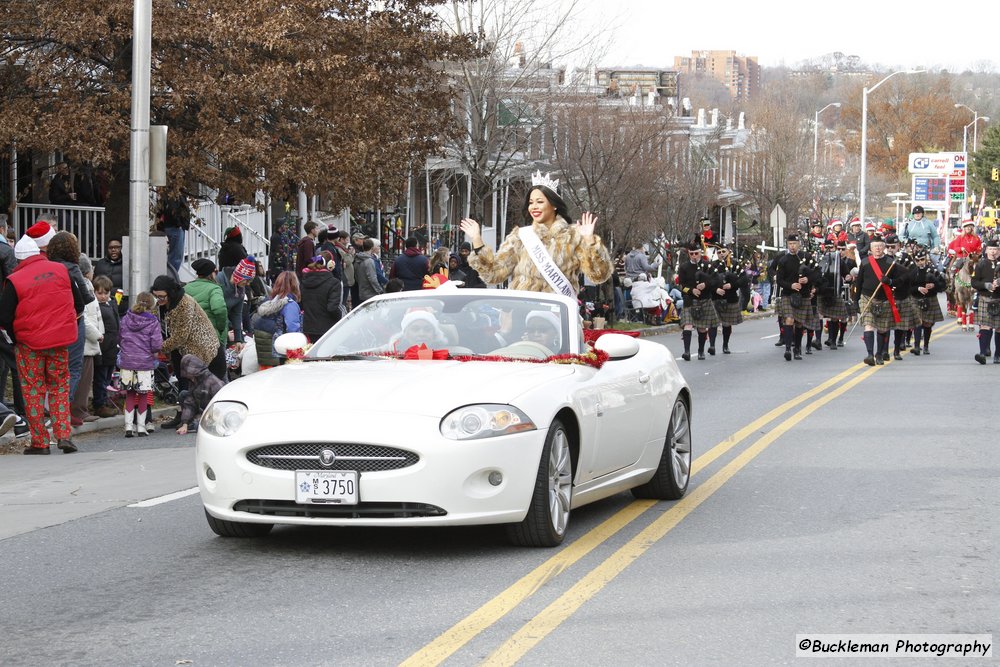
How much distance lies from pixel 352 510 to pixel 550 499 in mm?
1043

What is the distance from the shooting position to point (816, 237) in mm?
29578

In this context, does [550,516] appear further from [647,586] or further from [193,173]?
[193,173]

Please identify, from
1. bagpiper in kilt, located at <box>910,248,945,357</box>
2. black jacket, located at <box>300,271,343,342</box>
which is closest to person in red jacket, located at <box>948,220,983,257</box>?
bagpiper in kilt, located at <box>910,248,945,357</box>

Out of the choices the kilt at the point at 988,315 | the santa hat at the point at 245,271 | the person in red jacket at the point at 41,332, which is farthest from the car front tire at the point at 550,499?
the kilt at the point at 988,315

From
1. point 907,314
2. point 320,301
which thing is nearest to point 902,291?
point 907,314

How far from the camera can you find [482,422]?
7203 mm

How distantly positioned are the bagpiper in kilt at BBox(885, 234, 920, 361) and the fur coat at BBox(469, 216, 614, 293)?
536 inches

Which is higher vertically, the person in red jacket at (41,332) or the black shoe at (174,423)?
the person in red jacket at (41,332)

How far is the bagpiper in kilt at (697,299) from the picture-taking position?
23.6m

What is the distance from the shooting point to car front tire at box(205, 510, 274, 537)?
781 centimetres

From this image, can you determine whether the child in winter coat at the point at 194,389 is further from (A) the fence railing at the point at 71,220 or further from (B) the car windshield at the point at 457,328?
(A) the fence railing at the point at 71,220

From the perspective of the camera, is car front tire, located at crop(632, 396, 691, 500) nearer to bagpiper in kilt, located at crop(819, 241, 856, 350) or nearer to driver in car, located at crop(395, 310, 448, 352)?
driver in car, located at crop(395, 310, 448, 352)

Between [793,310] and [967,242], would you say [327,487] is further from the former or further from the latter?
[967,242]

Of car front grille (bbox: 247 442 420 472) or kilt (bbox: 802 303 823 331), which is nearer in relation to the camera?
car front grille (bbox: 247 442 420 472)
